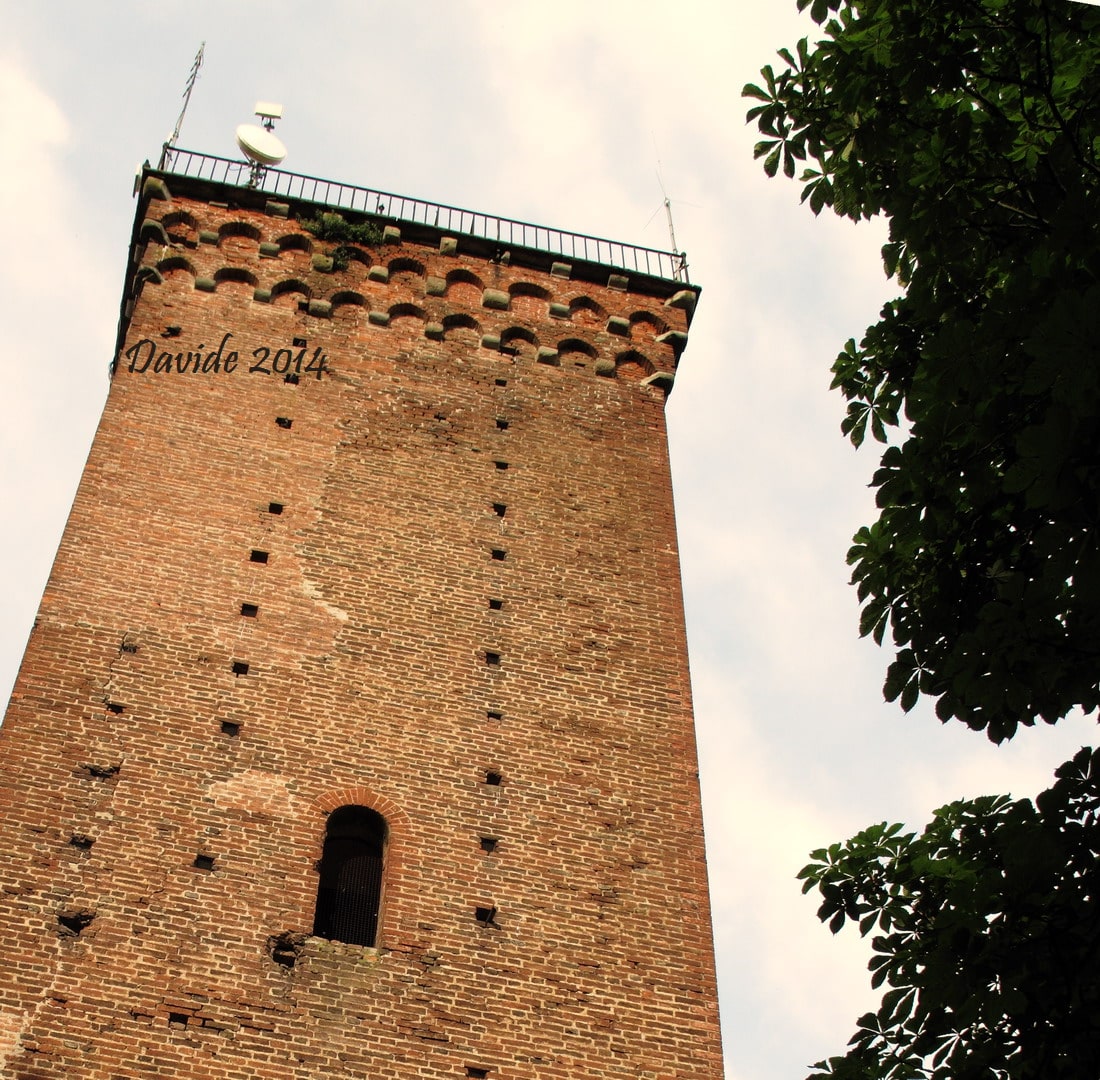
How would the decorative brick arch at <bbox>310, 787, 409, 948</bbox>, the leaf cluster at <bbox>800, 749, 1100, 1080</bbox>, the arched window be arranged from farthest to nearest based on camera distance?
1. the decorative brick arch at <bbox>310, 787, 409, 948</bbox>
2. the arched window
3. the leaf cluster at <bbox>800, 749, 1100, 1080</bbox>

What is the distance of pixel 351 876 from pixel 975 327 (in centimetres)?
673

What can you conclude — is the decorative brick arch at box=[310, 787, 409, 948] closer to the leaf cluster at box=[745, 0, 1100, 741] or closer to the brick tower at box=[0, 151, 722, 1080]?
the brick tower at box=[0, 151, 722, 1080]

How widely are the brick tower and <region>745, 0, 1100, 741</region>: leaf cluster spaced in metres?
4.76

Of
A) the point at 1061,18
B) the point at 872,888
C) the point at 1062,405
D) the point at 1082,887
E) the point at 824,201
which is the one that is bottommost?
the point at 1082,887

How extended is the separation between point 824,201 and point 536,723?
555 cm

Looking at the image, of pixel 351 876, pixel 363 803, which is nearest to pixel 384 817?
pixel 363 803

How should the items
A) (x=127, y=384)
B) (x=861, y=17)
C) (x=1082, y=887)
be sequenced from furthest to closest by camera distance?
(x=127, y=384) → (x=861, y=17) → (x=1082, y=887)

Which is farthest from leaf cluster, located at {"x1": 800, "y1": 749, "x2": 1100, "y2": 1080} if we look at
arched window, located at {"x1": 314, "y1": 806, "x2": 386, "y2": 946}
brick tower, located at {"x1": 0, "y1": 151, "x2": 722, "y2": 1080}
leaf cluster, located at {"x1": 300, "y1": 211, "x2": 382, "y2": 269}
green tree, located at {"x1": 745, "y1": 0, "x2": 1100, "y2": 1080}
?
leaf cluster, located at {"x1": 300, "y1": 211, "x2": 382, "y2": 269}

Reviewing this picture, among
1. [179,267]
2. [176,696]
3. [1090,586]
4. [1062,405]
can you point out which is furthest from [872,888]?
[179,267]

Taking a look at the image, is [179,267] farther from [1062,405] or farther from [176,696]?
[1062,405]

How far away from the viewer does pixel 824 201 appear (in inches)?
316

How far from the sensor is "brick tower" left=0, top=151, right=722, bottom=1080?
32.3 ft

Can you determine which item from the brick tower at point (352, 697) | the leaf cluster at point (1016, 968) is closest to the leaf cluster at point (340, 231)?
the brick tower at point (352, 697)

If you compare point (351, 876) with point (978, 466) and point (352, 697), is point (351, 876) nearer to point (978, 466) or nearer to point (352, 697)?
point (352, 697)
